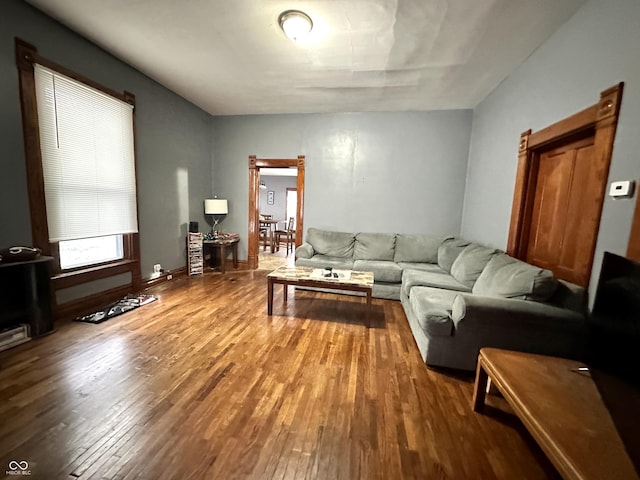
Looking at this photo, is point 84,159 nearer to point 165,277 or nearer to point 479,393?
point 165,277

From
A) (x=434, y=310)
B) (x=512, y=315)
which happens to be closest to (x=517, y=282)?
(x=512, y=315)

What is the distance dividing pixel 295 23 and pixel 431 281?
2858 mm

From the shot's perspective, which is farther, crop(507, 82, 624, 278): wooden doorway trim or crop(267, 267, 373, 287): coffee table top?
crop(267, 267, 373, 287): coffee table top

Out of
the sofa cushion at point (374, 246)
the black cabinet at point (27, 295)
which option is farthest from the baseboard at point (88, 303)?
the sofa cushion at point (374, 246)

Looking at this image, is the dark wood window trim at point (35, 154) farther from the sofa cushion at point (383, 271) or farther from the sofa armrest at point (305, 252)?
the sofa cushion at point (383, 271)

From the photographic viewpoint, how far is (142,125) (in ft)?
11.5

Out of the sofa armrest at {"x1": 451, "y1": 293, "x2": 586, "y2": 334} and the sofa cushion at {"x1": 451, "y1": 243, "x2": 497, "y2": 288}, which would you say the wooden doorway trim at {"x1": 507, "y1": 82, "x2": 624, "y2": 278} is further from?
the sofa armrest at {"x1": 451, "y1": 293, "x2": 586, "y2": 334}

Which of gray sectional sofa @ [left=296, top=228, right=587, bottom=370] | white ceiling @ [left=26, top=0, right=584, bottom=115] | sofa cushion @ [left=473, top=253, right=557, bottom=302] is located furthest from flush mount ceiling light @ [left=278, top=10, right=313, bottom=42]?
sofa cushion @ [left=473, top=253, right=557, bottom=302]

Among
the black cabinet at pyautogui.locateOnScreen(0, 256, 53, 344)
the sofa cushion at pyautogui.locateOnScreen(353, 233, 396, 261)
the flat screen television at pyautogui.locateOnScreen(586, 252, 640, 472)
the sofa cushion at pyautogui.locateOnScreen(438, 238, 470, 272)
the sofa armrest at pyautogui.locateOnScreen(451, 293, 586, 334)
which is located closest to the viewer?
the flat screen television at pyautogui.locateOnScreen(586, 252, 640, 472)

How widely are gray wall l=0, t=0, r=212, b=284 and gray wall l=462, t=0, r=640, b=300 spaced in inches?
176

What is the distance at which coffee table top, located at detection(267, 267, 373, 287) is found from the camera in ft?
9.29

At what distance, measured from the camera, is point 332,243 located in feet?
14.5

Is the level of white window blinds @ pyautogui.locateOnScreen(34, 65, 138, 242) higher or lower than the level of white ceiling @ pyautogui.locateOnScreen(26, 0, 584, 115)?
lower

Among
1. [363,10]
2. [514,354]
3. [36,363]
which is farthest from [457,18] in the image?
[36,363]
